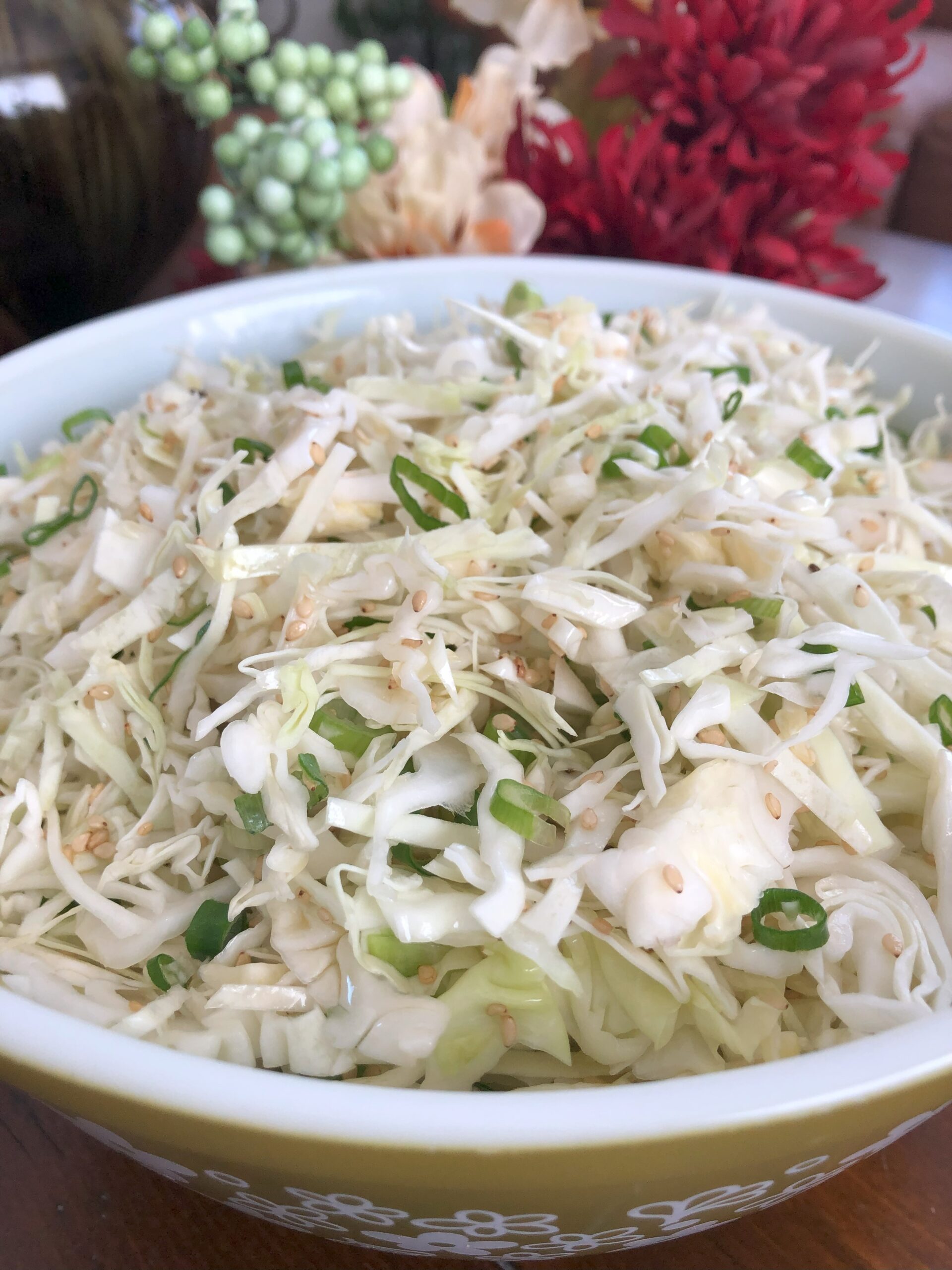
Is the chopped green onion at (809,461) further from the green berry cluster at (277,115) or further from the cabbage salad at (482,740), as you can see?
the green berry cluster at (277,115)

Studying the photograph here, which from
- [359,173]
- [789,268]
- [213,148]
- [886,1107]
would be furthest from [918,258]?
[886,1107]

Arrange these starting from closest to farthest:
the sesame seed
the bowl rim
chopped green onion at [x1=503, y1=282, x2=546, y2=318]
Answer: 1. the bowl rim
2. the sesame seed
3. chopped green onion at [x1=503, y1=282, x2=546, y2=318]

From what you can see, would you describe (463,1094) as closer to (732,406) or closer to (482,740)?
(482,740)

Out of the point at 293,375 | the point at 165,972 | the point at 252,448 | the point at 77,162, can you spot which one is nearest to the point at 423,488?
the point at 252,448

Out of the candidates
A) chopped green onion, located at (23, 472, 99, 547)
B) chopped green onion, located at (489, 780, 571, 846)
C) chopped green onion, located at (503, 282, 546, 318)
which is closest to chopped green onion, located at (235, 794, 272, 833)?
chopped green onion, located at (489, 780, 571, 846)

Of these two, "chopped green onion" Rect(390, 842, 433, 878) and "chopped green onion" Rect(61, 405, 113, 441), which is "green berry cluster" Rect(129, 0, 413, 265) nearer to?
"chopped green onion" Rect(61, 405, 113, 441)

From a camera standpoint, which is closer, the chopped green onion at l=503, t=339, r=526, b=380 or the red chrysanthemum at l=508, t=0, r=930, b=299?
the chopped green onion at l=503, t=339, r=526, b=380
